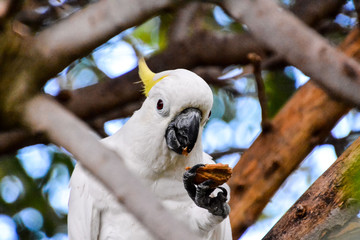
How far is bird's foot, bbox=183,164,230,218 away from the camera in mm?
1912

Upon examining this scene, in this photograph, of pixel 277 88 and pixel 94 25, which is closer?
pixel 94 25

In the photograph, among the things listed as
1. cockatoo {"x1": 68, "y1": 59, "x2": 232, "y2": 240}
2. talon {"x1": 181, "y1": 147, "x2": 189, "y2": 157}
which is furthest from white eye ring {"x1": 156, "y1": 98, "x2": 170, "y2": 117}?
talon {"x1": 181, "y1": 147, "x2": 189, "y2": 157}

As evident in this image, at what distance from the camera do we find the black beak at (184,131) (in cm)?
205

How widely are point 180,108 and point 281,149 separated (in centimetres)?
92

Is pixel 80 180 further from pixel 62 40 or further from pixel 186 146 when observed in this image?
pixel 62 40

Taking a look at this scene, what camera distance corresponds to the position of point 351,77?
2.77 ft

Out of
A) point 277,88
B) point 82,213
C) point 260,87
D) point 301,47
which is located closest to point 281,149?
point 260,87

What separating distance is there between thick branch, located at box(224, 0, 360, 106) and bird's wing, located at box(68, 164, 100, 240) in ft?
5.33

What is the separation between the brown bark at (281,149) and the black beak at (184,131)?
72cm

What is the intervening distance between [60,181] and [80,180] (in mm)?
1067

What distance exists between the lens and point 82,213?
2.33 metres

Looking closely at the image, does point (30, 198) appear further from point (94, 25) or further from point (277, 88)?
point (94, 25)

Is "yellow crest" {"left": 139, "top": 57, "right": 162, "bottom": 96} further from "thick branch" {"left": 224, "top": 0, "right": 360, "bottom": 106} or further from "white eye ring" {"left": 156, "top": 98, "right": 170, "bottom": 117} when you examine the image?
"thick branch" {"left": 224, "top": 0, "right": 360, "bottom": 106}

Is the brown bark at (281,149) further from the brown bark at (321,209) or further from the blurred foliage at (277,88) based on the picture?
the brown bark at (321,209)
